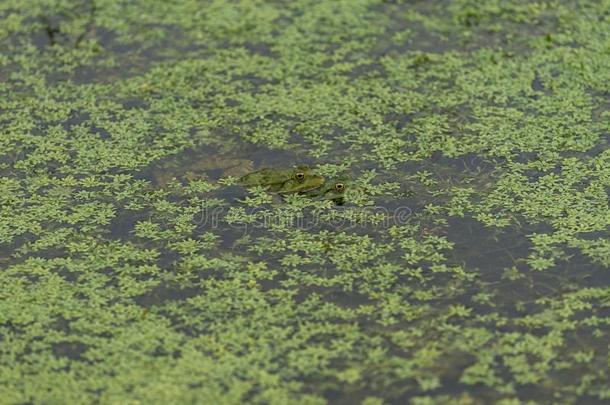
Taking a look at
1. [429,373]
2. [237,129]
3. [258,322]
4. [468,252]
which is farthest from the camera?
[237,129]

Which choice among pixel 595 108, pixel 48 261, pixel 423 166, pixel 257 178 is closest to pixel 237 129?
pixel 257 178

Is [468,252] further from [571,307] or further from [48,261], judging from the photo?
[48,261]

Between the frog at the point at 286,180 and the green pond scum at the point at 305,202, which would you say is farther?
the frog at the point at 286,180

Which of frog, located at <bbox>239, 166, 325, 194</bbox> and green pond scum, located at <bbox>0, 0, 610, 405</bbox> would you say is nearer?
green pond scum, located at <bbox>0, 0, 610, 405</bbox>
